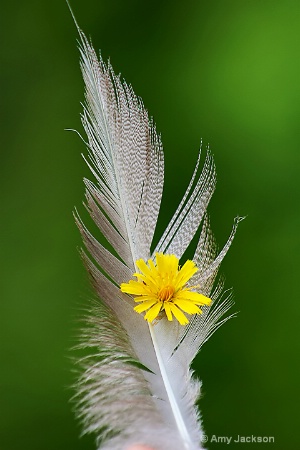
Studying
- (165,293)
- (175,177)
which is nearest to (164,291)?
(165,293)

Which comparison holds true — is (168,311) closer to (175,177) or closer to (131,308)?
(131,308)

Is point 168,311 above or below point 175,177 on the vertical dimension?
below

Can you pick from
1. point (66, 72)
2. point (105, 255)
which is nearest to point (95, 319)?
point (105, 255)

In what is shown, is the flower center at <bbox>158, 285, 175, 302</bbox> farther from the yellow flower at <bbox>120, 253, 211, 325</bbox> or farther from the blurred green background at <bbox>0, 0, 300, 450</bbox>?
the blurred green background at <bbox>0, 0, 300, 450</bbox>

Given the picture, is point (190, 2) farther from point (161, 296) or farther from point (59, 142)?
point (161, 296)

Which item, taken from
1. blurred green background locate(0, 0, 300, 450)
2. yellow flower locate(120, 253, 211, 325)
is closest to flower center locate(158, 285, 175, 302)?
yellow flower locate(120, 253, 211, 325)

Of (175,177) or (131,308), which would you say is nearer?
(131,308)
